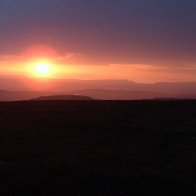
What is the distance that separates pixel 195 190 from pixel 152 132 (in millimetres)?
17527

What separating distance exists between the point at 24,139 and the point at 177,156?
12.0 m

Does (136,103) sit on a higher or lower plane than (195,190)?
higher

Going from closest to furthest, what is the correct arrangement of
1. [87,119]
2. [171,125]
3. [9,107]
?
[171,125], [87,119], [9,107]

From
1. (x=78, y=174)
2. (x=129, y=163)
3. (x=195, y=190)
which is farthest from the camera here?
(x=129, y=163)

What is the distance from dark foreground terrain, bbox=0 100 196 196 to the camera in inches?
891

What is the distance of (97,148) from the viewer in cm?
3316

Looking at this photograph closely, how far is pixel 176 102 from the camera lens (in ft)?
178

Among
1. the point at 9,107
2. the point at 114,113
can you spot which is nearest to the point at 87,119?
the point at 114,113

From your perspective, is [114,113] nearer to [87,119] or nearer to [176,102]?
[87,119]

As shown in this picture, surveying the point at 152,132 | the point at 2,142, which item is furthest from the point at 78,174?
the point at 152,132

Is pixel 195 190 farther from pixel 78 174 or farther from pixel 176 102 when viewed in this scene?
pixel 176 102

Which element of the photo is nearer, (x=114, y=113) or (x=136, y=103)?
(x=114, y=113)

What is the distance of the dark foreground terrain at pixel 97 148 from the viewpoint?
22625 millimetres

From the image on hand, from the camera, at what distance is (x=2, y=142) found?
3516 cm
